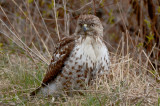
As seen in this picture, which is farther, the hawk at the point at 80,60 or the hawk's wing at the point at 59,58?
the hawk's wing at the point at 59,58

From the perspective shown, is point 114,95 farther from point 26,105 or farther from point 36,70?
point 36,70

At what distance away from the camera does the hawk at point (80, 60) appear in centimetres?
442

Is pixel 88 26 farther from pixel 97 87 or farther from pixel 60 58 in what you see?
pixel 97 87

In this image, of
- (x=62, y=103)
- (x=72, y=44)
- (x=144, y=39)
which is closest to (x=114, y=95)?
(x=62, y=103)

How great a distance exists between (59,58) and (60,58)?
0.10 ft

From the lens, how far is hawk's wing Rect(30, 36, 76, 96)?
4.52 metres

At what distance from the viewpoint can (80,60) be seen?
4383 mm

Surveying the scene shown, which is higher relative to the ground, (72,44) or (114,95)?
(72,44)

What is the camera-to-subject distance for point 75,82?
178 inches

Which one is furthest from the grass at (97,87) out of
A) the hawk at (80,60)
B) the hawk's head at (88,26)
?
the hawk's head at (88,26)

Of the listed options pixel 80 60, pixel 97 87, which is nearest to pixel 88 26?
pixel 80 60

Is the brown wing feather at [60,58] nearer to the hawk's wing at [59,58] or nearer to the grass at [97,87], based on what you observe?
the hawk's wing at [59,58]

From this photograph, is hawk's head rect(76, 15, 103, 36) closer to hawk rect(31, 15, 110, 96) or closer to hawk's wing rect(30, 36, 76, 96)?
hawk rect(31, 15, 110, 96)

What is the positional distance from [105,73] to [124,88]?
27.2 inches
